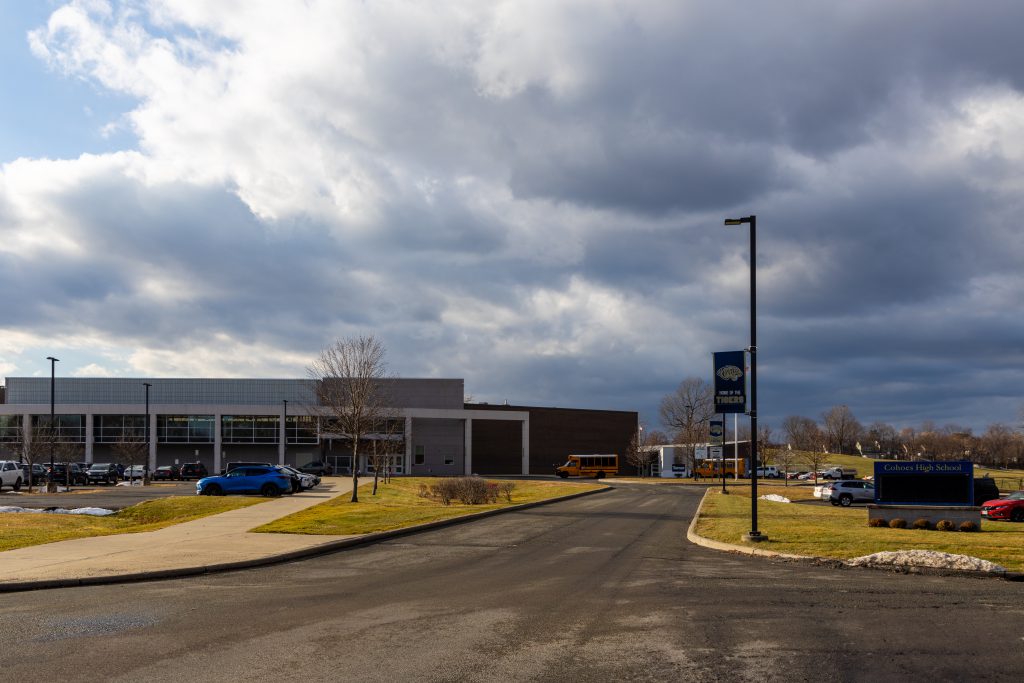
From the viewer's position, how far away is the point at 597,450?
115 meters

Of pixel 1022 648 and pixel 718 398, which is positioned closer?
pixel 1022 648

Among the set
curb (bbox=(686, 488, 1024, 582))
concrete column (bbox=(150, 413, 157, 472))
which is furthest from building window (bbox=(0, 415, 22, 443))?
curb (bbox=(686, 488, 1024, 582))

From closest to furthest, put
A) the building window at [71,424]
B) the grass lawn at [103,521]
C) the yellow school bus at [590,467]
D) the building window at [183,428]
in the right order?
the grass lawn at [103,521], the building window at [71,424], the building window at [183,428], the yellow school bus at [590,467]

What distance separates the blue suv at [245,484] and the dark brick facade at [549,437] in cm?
6092

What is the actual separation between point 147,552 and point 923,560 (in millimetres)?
14763

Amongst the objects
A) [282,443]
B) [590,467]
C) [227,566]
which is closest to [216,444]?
[282,443]

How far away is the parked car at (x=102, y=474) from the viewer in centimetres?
6406

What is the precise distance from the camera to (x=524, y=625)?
33.6 ft

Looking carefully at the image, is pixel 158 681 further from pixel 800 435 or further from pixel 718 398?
pixel 800 435

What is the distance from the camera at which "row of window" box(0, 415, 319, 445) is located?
8856 centimetres

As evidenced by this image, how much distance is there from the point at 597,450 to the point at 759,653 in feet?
352

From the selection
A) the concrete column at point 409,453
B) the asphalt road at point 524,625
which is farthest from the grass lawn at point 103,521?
the concrete column at point 409,453

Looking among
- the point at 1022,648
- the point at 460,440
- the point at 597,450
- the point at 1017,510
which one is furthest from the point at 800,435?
the point at 1022,648

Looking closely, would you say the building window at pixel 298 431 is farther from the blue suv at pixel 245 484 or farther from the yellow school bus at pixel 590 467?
the blue suv at pixel 245 484
